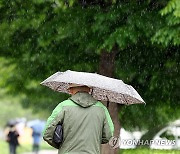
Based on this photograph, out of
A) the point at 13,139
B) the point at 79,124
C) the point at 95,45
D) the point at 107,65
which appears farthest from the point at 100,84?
the point at 13,139

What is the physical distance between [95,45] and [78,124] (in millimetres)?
7034

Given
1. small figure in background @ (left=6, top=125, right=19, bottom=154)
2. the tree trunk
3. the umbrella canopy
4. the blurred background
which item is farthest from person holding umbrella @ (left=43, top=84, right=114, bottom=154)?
small figure in background @ (left=6, top=125, right=19, bottom=154)

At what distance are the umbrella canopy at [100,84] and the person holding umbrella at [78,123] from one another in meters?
0.27

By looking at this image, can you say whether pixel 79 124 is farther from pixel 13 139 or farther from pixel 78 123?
pixel 13 139

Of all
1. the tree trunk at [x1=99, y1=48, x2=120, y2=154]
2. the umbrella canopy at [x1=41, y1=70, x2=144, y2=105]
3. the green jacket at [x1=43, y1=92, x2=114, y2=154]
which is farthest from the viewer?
the tree trunk at [x1=99, y1=48, x2=120, y2=154]

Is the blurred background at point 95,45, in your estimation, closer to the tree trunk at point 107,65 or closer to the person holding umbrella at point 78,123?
the tree trunk at point 107,65

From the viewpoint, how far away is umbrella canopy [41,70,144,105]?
6.33 meters

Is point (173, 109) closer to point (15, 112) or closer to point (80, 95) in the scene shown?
point (80, 95)

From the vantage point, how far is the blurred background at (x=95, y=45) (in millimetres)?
12578

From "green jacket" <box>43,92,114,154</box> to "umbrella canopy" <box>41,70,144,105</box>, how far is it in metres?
0.28

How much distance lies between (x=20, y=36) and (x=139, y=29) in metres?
3.50

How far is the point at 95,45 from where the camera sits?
1280 cm

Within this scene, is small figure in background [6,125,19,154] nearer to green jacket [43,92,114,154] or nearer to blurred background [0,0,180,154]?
blurred background [0,0,180,154]

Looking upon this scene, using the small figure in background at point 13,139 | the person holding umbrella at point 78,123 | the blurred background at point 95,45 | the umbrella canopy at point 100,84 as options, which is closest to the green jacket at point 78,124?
the person holding umbrella at point 78,123
